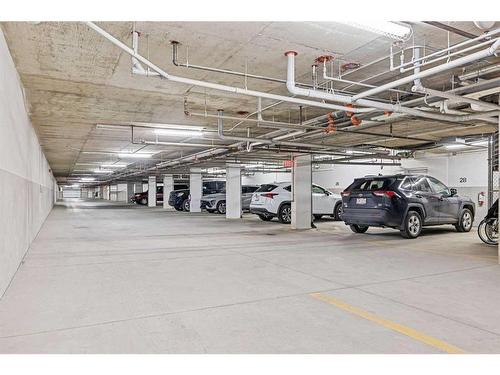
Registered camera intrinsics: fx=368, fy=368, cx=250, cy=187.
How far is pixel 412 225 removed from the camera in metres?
8.49

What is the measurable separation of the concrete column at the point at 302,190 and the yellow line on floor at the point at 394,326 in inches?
301

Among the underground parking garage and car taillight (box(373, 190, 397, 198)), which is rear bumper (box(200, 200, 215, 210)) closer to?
the underground parking garage

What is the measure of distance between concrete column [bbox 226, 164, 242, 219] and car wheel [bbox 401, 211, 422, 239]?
28.1 feet

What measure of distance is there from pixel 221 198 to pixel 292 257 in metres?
13.1

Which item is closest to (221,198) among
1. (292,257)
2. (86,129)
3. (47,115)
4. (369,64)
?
(86,129)

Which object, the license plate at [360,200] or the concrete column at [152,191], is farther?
the concrete column at [152,191]

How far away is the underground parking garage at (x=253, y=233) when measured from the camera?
2.85 meters

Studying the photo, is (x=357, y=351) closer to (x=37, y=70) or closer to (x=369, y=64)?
(x=369, y=64)

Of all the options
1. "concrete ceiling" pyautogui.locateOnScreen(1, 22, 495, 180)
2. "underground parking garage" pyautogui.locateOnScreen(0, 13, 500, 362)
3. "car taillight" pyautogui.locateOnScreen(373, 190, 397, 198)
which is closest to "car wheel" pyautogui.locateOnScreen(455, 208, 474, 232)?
"underground parking garage" pyautogui.locateOnScreen(0, 13, 500, 362)

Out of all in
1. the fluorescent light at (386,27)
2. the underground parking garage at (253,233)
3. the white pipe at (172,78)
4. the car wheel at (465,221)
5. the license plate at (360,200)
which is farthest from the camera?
the car wheel at (465,221)

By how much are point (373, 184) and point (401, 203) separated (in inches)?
32.3

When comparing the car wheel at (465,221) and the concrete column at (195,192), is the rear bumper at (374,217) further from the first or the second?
the concrete column at (195,192)

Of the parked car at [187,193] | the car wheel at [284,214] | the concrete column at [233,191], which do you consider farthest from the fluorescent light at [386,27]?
the parked car at [187,193]
